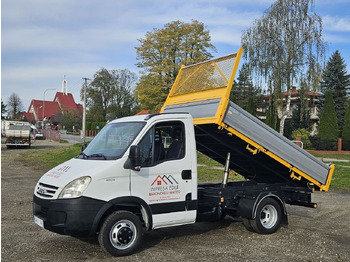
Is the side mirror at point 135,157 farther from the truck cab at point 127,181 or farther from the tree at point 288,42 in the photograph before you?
the tree at point 288,42

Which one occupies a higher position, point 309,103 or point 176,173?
point 309,103

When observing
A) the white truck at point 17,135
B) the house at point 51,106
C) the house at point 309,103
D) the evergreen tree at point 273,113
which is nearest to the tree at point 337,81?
the house at point 309,103

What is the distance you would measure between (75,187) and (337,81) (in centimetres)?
4687

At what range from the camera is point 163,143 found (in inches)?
258

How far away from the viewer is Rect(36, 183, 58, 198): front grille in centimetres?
574

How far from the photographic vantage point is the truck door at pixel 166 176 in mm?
6117

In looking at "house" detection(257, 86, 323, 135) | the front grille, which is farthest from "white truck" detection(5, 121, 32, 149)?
the front grille

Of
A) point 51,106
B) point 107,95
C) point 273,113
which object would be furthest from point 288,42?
point 51,106

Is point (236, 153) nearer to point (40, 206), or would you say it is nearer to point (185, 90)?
point (185, 90)

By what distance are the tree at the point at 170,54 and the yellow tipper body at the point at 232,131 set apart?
31328mm

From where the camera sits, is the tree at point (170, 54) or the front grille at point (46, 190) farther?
the tree at point (170, 54)

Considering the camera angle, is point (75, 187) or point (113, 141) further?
point (113, 141)

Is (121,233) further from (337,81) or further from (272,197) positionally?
(337,81)

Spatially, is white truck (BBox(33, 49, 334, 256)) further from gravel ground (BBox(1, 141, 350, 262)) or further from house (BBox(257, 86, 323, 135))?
house (BBox(257, 86, 323, 135))
